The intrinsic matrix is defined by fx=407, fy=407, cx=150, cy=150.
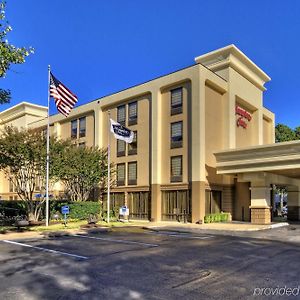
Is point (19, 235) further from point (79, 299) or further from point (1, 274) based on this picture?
point (79, 299)

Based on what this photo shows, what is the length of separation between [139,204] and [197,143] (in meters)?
8.82

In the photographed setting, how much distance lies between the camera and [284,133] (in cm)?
6000

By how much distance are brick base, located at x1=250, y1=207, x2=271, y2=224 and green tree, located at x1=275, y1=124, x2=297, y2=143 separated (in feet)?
103

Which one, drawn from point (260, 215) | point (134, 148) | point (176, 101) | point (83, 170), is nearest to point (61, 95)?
point (83, 170)

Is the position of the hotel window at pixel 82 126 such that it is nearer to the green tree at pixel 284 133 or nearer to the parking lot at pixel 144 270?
the parking lot at pixel 144 270

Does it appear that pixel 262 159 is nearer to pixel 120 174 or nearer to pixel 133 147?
pixel 133 147

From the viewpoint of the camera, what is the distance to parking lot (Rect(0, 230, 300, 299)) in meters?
8.96

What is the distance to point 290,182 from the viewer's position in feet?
117

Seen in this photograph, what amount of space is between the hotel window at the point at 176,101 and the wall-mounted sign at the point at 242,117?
6.33 meters

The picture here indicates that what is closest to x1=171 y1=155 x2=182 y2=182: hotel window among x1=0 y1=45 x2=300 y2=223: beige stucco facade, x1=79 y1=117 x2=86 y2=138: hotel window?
x1=0 y1=45 x2=300 y2=223: beige stucco facade

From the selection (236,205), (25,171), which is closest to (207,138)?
(236,205)

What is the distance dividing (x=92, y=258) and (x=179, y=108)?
75.4 feet

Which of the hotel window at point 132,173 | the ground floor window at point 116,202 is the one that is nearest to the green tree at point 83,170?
the ground floor window at point 116,202

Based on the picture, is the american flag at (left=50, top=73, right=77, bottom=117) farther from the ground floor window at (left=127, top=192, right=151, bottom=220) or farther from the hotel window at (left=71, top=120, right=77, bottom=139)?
the hotel window at (left=71, top=120, right=77, bottom=139)
